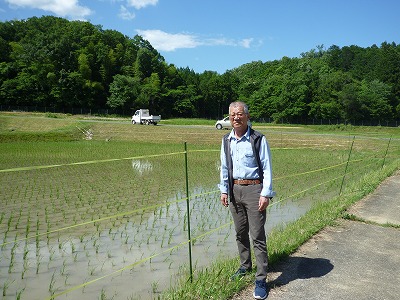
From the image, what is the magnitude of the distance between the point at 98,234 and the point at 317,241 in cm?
378

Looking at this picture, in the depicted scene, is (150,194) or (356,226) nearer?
(356,226)

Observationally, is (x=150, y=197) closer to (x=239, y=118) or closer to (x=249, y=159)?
(x=249, y=159)

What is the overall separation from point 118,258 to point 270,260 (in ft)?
7.76

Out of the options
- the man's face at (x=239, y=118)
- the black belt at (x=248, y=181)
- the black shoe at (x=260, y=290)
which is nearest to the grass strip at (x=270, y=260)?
the black shoe at (x=260, y=290)

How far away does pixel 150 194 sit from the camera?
10297mm

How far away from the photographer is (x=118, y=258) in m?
5.45

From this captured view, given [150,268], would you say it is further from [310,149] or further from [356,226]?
[310,149]

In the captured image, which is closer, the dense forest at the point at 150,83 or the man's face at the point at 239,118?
the man's face at the point at 239,118

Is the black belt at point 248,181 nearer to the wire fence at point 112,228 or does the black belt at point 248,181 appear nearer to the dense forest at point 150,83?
the wire fence at point 112,228

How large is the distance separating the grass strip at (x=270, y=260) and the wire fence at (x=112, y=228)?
258mm

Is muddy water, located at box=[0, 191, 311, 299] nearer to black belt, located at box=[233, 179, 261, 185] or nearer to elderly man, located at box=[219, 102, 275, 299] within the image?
elderly man, located at box=[219, 102, 275, 299]

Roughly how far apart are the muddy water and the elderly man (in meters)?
1.37

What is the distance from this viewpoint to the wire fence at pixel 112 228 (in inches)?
180

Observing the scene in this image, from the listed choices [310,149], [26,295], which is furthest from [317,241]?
[310,149]
